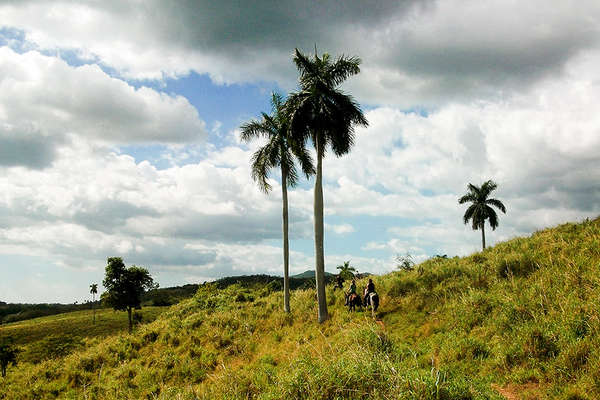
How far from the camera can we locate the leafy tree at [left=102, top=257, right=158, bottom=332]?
53.9m

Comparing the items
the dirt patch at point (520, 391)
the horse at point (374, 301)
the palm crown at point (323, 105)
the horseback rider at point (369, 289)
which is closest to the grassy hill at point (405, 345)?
the dirt patch at point (520, 391)

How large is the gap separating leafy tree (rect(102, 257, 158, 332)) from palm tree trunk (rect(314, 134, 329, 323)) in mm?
44456

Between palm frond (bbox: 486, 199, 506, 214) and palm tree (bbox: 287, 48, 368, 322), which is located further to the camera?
palm frond (bbox: 486, 199, 506, 214)

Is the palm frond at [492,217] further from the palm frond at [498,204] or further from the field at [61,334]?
the field at [61,334]

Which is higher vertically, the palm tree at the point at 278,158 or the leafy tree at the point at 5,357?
the palm tree at the point at 278,158

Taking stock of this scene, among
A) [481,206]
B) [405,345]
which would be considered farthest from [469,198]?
[405,345]

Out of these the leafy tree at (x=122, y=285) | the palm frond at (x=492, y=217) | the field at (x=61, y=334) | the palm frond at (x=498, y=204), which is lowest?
the field at (x=61, y=334)

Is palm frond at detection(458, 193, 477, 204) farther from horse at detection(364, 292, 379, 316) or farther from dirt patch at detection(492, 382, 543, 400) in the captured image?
dirt patch at detection(492, 382, 543, 400)

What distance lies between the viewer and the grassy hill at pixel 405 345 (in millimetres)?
7145

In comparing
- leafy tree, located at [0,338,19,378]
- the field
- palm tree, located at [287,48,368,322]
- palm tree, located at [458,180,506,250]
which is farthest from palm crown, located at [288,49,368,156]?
palm tree, located at [458,180,506,250]

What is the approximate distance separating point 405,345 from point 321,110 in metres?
14.2

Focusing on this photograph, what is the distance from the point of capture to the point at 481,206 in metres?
54.9

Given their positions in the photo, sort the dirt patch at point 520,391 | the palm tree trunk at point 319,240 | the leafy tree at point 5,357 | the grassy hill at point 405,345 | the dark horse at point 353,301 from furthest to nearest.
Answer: the leafy tree at point 5,357 < the palm tree trunk at point 319,240 < the dark horse at point 353,301 < the dirt patch at point 520,391 < the grassy hill at point 405,345

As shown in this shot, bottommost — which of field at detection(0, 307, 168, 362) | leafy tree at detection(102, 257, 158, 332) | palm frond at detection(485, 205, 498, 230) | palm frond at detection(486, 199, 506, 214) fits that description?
field at detection(0, 307, 168, 362)
